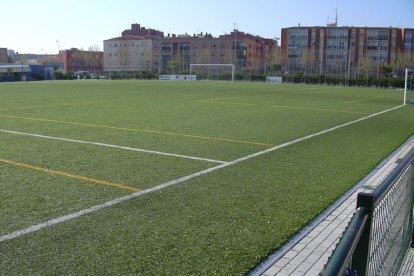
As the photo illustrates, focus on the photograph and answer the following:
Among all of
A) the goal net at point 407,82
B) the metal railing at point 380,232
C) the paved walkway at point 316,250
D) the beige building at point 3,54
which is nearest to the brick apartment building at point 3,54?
the beige building at point 3,54

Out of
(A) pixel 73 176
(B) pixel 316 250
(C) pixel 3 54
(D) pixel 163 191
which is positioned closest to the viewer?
(B) pixel 316 250

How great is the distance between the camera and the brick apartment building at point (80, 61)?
481ft

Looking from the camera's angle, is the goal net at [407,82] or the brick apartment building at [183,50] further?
the brick apartment building at [183,50]

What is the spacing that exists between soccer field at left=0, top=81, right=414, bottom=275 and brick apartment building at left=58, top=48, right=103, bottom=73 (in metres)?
138

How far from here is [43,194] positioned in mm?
6535

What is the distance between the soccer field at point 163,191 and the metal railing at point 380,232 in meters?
1.30

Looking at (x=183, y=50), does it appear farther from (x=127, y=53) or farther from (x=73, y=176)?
(x=73, y=176)

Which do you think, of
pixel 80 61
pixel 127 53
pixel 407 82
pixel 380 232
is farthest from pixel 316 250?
pixel 80 61

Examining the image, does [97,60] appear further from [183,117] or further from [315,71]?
[183,117]

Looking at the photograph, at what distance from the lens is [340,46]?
114688 millimetres

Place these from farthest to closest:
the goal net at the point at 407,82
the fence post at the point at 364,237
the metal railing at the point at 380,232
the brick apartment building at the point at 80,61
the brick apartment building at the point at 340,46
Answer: the brick apartment building at the point at 80,61 → the brick apartment building at the point at 340,46 → the goal net at the point at 407,82 → the fence post at the point at 364,237 → the metal railing at the point at 380,232

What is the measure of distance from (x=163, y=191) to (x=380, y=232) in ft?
13.9

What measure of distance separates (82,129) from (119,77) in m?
74.8

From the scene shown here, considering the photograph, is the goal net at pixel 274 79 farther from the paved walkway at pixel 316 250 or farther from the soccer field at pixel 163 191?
the paved walkway at pixel 316 250
